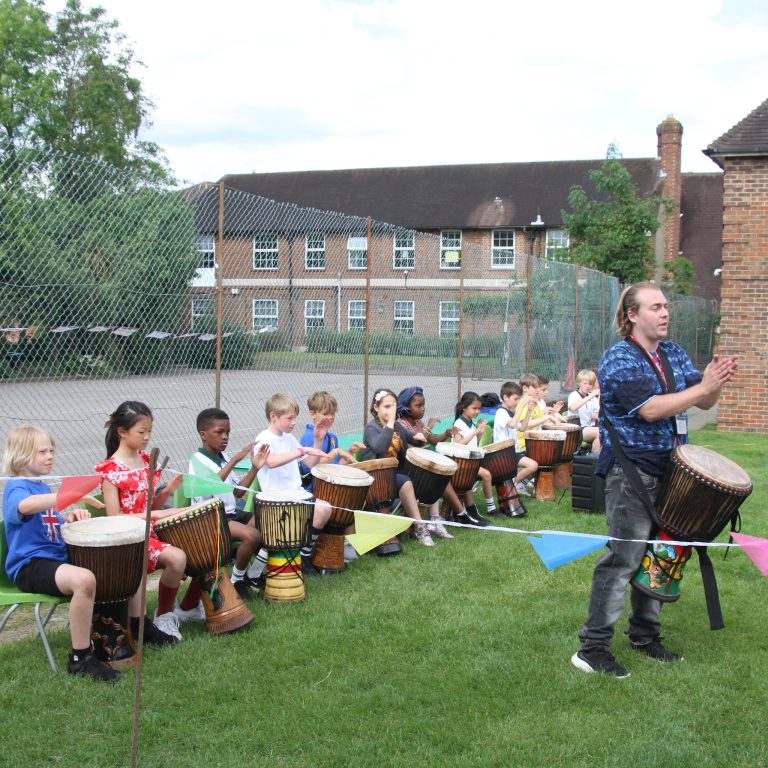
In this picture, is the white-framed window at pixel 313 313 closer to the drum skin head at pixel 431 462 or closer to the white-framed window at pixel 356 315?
the white-framed window at pixel 356 315

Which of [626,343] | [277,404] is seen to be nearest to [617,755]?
[626,343]

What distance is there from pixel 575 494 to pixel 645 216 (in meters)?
19.2

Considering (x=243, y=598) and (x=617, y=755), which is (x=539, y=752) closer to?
(x=617, y=755)

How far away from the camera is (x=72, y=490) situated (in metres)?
4.66

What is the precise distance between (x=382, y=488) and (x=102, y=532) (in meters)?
3.00

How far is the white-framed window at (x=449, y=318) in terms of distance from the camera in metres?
11.7

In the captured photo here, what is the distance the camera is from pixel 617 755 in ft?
12.5

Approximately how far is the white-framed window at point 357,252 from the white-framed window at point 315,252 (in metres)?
0.80

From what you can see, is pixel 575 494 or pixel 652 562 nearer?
pixel 652 562

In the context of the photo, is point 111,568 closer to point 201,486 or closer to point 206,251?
point 201,486

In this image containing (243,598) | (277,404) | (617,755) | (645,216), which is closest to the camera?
(617,755)

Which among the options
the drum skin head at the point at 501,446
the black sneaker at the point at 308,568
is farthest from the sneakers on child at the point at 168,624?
the drum skin head at the point at 501,446

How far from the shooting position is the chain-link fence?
18.9ft

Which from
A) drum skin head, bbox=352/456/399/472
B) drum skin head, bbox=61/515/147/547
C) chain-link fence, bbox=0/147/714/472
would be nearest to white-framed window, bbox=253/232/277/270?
chain-link fence, bbox=0/147/714/472
